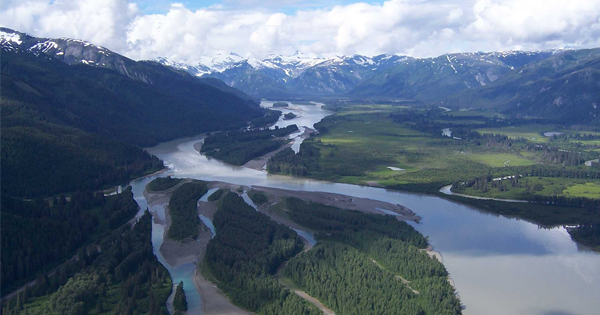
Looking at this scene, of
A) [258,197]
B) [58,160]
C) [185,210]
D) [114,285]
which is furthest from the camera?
[58,160]

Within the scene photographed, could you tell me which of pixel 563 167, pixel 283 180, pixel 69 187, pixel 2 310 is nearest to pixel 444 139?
pixel 563 167

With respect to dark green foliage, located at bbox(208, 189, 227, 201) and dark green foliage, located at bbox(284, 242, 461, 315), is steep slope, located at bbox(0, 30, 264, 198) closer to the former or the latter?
dark green foliage, located at bbox(208, 189, 227, 201)

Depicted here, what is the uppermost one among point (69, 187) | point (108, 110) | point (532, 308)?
point (108, 110)

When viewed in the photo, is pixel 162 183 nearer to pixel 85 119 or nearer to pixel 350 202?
pixel 350 202

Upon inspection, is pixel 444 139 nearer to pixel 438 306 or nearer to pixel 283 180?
pixel 283 180

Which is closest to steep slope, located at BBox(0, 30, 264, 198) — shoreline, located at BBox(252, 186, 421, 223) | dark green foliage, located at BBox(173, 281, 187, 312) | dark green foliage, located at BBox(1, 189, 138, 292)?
dark green foliage, located at BBox(1, 189, 138, 292)

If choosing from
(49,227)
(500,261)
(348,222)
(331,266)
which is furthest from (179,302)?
(500,261)
